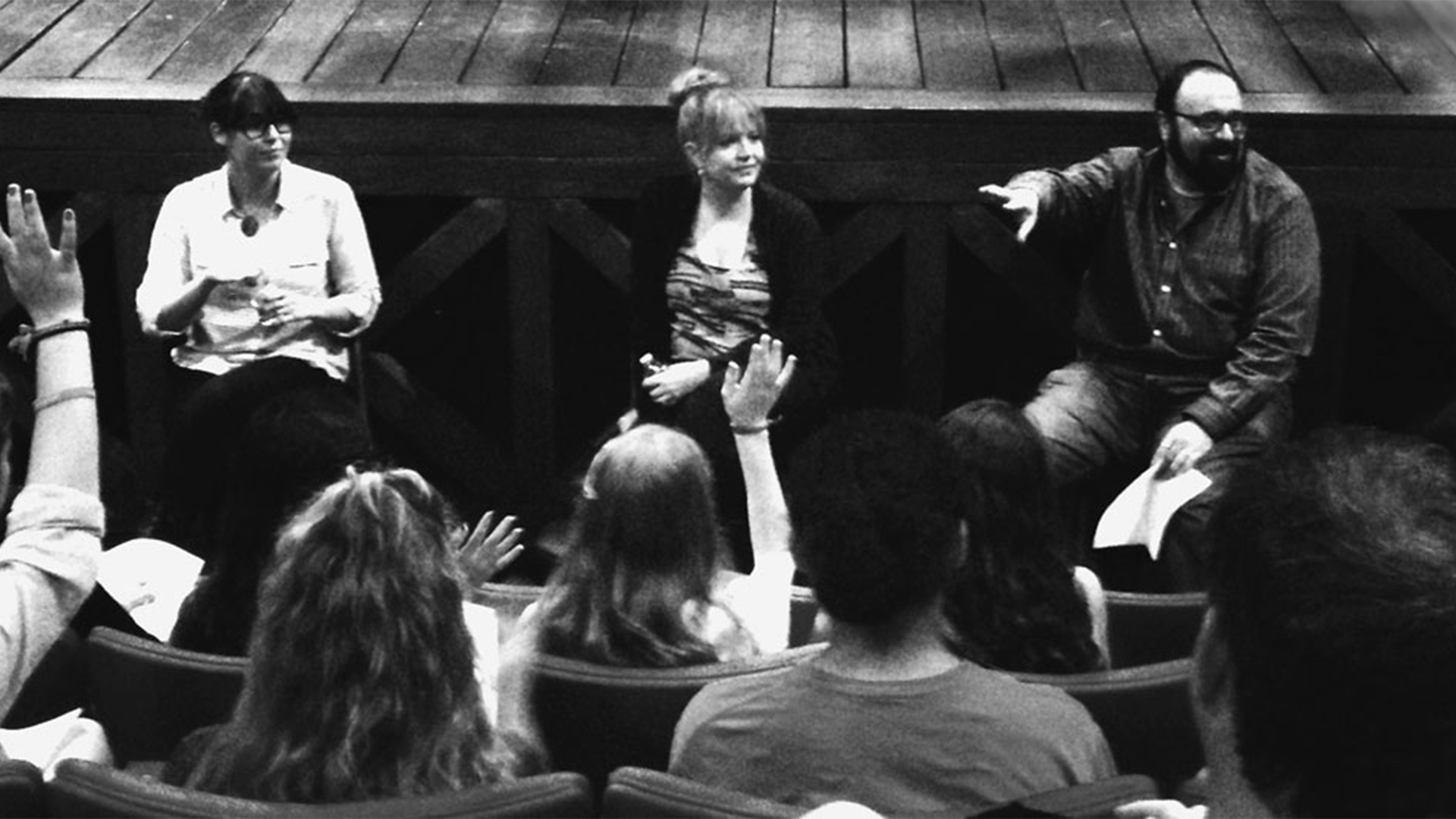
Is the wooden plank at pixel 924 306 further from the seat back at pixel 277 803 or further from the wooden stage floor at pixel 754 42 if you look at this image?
the seat back at pixel 277 803

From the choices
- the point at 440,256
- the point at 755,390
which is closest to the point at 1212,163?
the point at 755,390

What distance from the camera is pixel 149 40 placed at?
521cm

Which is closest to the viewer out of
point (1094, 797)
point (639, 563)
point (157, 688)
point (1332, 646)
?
point (1332, 646)

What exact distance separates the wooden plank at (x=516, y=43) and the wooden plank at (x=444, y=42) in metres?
0.03

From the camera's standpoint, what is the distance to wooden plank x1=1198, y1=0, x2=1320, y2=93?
15.9 feet

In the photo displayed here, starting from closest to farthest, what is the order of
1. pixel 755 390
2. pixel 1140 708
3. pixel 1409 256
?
pixel 1140 708 < pixel 755 390 < pixel 1409 256

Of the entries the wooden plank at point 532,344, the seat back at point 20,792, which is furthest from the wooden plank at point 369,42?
the seat back at point 20,792

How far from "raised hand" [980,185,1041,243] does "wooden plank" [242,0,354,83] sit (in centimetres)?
169

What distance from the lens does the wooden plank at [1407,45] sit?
4.87 metres

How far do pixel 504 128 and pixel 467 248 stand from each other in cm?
29

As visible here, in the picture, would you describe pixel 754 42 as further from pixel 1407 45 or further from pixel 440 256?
pixel 1407 45

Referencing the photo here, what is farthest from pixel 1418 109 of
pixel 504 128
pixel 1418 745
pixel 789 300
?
pixel 1418 745

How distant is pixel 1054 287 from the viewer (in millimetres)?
4738

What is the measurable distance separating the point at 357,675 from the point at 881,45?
348 centimetres
